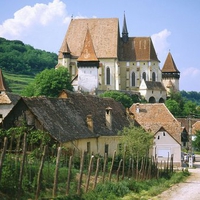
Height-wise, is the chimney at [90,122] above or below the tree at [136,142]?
above

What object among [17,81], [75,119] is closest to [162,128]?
[75,119]

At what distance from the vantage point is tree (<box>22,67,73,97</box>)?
93.7 m

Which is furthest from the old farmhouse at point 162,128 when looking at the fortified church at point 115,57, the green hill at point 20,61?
the green hill at point 20,61

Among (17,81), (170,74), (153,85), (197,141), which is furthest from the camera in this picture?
(17,81)

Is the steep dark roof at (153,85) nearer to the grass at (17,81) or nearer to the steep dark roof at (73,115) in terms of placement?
the grass at (17,81)

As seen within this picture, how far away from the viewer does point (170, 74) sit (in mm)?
132125

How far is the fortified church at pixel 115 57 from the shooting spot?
377ft

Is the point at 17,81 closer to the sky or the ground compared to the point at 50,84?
closer to the sky

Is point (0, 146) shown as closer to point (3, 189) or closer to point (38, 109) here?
point (38, 109)

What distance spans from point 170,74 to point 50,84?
4602 cm

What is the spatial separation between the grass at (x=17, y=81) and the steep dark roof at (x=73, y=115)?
8409cm

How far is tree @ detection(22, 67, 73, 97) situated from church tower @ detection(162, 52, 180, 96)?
126 ft

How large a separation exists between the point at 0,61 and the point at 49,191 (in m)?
149

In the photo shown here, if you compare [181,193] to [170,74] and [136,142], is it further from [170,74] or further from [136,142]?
[170,74]
